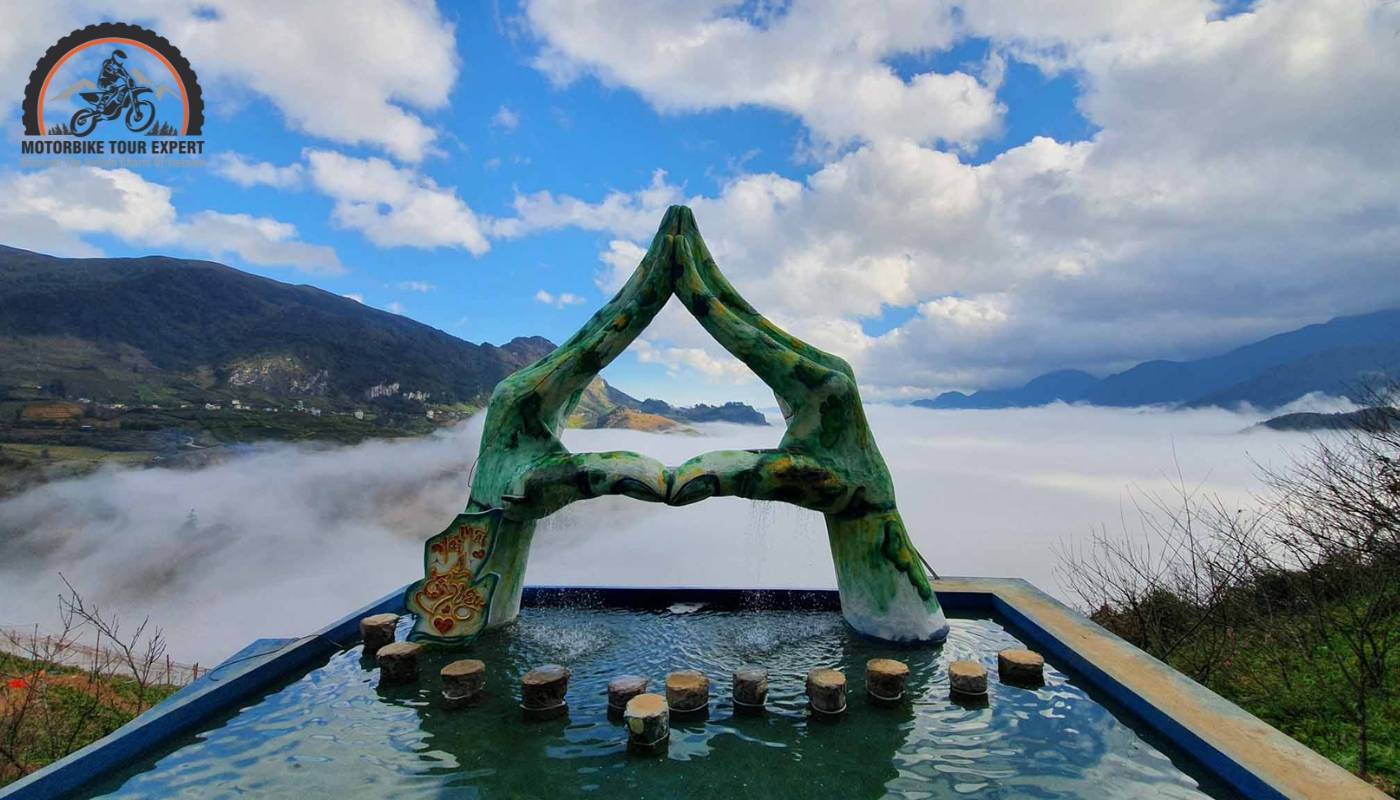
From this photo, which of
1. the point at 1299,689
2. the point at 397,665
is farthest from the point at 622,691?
the point at 1299,689

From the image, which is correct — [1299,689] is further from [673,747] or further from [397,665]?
[397,665]

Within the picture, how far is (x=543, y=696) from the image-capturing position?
249 inches

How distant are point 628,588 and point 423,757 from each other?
205 inches

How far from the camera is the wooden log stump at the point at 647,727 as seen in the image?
556cm

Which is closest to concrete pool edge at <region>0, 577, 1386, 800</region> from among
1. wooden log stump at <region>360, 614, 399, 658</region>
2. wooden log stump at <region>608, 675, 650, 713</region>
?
wooden log stump at <region>360, 614, 399, 658</region>

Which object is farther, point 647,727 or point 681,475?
point 681,475

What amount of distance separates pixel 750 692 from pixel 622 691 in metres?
1.26

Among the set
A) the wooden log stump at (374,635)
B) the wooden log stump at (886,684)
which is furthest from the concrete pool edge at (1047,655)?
the wooden log stump at (886,684)

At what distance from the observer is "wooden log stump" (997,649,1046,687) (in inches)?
278

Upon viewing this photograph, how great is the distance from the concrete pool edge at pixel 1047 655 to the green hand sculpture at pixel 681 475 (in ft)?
4.36

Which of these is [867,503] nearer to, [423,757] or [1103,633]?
[1103,633]

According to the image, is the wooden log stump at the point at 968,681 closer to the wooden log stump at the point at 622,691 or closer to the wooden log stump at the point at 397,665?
the wooden log stump at the point at 622,691

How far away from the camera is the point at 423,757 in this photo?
5551 mm

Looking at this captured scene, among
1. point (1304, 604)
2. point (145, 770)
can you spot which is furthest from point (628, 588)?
point (1304, 604)
